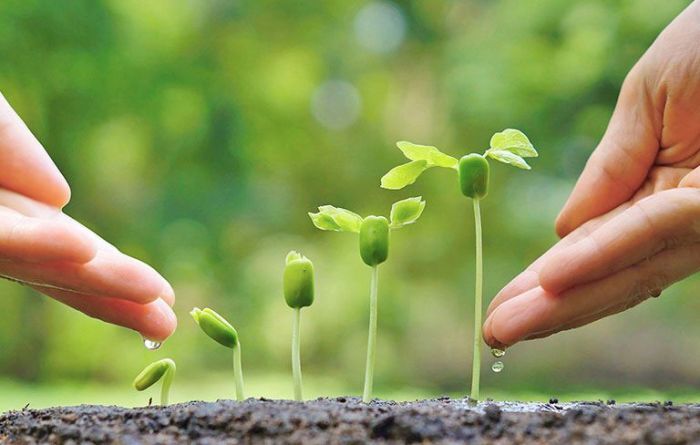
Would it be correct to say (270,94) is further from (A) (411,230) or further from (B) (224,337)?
(B) (224,337)

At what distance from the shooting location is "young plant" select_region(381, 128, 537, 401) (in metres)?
0.73

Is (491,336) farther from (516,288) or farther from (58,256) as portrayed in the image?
(58,256)

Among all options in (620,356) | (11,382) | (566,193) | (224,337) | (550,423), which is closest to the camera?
(550,423)

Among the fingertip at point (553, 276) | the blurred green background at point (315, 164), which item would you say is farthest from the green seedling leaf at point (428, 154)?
the blurred green background at point (315, 164)

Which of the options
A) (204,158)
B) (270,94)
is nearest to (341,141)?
(270,94)

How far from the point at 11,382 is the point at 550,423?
12.6 feet

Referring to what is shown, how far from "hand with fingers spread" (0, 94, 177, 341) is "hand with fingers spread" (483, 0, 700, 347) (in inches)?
14.2

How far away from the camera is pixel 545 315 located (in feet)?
2.56

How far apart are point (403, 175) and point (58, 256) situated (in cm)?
33

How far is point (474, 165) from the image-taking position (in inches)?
28.5

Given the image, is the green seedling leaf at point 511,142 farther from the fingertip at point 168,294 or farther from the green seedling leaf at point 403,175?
the fingertip at point 168,294

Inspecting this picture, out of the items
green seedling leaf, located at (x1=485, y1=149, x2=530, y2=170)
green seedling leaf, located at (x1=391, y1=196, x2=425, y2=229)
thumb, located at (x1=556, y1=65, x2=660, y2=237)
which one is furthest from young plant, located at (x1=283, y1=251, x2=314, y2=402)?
thumb, located at (x1=556, y1=65, x2=660, y2=237)

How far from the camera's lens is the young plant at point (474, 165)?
2.38 feet

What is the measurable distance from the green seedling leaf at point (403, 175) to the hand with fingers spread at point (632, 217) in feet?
0.54
